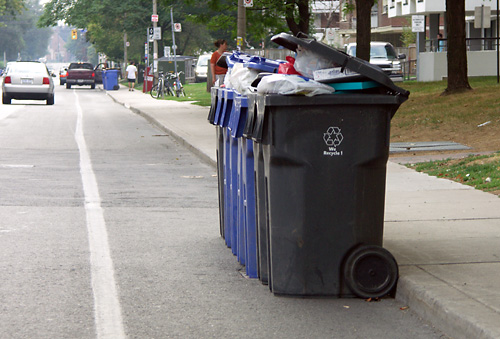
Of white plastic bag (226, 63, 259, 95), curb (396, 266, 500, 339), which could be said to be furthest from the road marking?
curb (396, 266, 500, 339)

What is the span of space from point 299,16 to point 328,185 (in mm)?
28103

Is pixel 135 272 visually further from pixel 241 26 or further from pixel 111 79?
pixel 111 79

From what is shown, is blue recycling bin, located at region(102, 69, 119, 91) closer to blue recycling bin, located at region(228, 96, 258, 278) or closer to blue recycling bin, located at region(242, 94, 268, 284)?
blue recycling bin, located at region(228, 96, 258, 278)

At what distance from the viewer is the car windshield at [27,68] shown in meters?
34.9

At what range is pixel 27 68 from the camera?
35.3 metres

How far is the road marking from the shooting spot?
546cm

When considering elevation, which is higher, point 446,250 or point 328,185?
point 328,185

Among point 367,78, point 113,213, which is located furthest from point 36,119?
point 367,78

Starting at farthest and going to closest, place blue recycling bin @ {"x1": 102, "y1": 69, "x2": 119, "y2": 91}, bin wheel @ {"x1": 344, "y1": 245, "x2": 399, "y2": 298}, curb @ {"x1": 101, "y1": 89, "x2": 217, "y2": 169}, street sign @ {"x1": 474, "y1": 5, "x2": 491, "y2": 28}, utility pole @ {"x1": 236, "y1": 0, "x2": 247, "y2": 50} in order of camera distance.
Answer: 1. blue recycling bin @ {"x1": 102, "y1": 69, "x2": 119, "y2": 91}
2. street sign @ {"x1": 474, "y1": 5, "x2": 491, "y2": 28}
3. utility pole @ {"x1": 236, "y1": 0, "x2": 247, "y2": 50}
4. curb @ {"x1": 101, "y1": 89, "x2": 217, "y2": 169}
5. bin wheel @ {"x1": 344, "y1": 245, "x2": 399, "y2": 298}

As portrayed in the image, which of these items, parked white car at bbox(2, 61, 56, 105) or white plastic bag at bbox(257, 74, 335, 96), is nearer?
white plastic bag at bbox(257, 74, 335, 96)

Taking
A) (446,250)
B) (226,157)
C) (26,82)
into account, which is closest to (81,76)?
(26,82)

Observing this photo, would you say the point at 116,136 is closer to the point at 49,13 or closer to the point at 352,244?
the point at 352,244

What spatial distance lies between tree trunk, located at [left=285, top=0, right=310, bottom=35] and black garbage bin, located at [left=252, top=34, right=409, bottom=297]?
26.0 metres

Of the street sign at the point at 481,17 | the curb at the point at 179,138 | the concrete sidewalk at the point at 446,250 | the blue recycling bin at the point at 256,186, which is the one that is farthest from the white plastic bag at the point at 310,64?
the street sign at the point at 481,17
